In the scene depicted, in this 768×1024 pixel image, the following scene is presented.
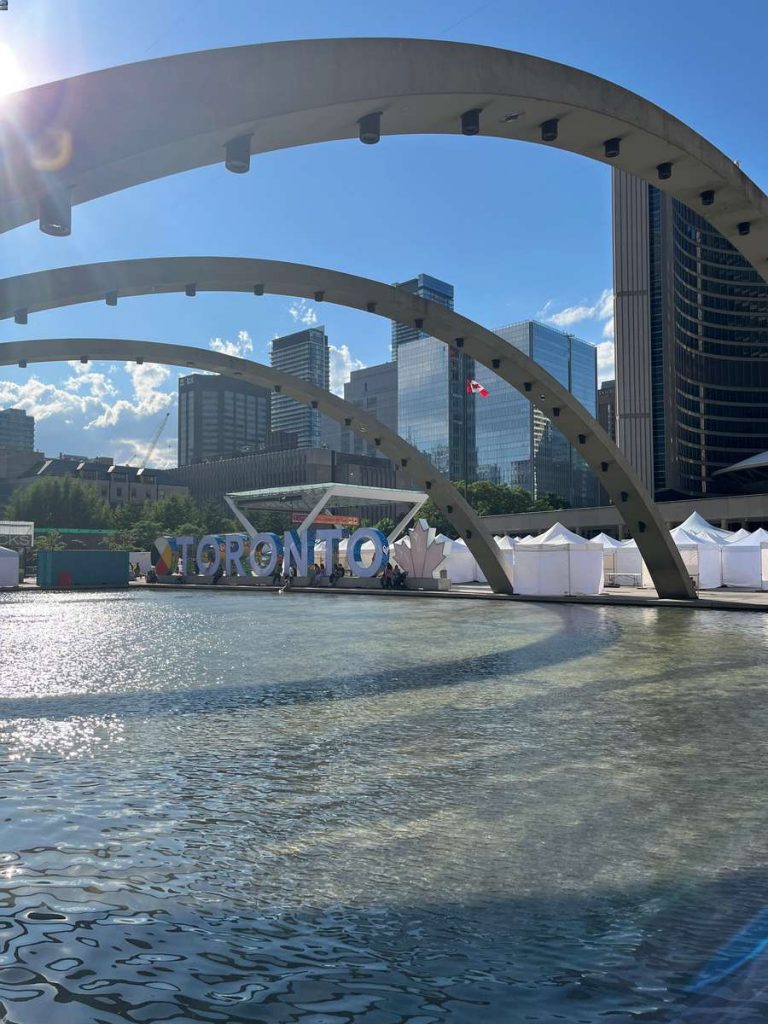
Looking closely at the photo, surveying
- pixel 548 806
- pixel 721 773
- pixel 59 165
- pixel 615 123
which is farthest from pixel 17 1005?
pixel 615 123

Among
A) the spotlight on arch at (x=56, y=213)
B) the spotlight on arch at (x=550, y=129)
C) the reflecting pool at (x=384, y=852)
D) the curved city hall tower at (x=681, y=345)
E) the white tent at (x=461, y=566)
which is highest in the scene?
the curved city hall tower at (x=681, y=345)

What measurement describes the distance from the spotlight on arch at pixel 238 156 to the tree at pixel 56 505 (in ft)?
370

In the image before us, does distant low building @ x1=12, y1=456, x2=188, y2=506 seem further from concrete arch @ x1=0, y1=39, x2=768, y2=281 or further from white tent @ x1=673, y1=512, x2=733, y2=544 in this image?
concrete arch @ x1=0, y1=39, x2=768, y2=281

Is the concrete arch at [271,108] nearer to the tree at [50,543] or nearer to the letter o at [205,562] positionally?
the letter o at [205,562]

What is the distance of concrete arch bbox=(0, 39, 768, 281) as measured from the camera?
7.57 meters

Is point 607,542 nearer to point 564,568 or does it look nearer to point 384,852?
point 564,568

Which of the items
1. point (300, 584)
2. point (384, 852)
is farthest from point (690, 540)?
point (384, 852)

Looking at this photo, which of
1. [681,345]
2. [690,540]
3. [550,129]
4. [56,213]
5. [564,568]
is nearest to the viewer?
[56,213]

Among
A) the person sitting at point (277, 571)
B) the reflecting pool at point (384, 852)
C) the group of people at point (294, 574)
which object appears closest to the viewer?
the reflecting pool at point (384, 852)

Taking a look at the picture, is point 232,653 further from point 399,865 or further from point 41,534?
point 41,534

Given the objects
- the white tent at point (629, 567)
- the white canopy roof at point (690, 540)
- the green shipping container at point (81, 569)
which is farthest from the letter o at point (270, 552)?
the white canopy roof at point (690, 540)

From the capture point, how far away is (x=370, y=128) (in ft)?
33.0

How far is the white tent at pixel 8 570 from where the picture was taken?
50812mm

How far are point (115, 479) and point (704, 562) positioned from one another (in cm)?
13816
